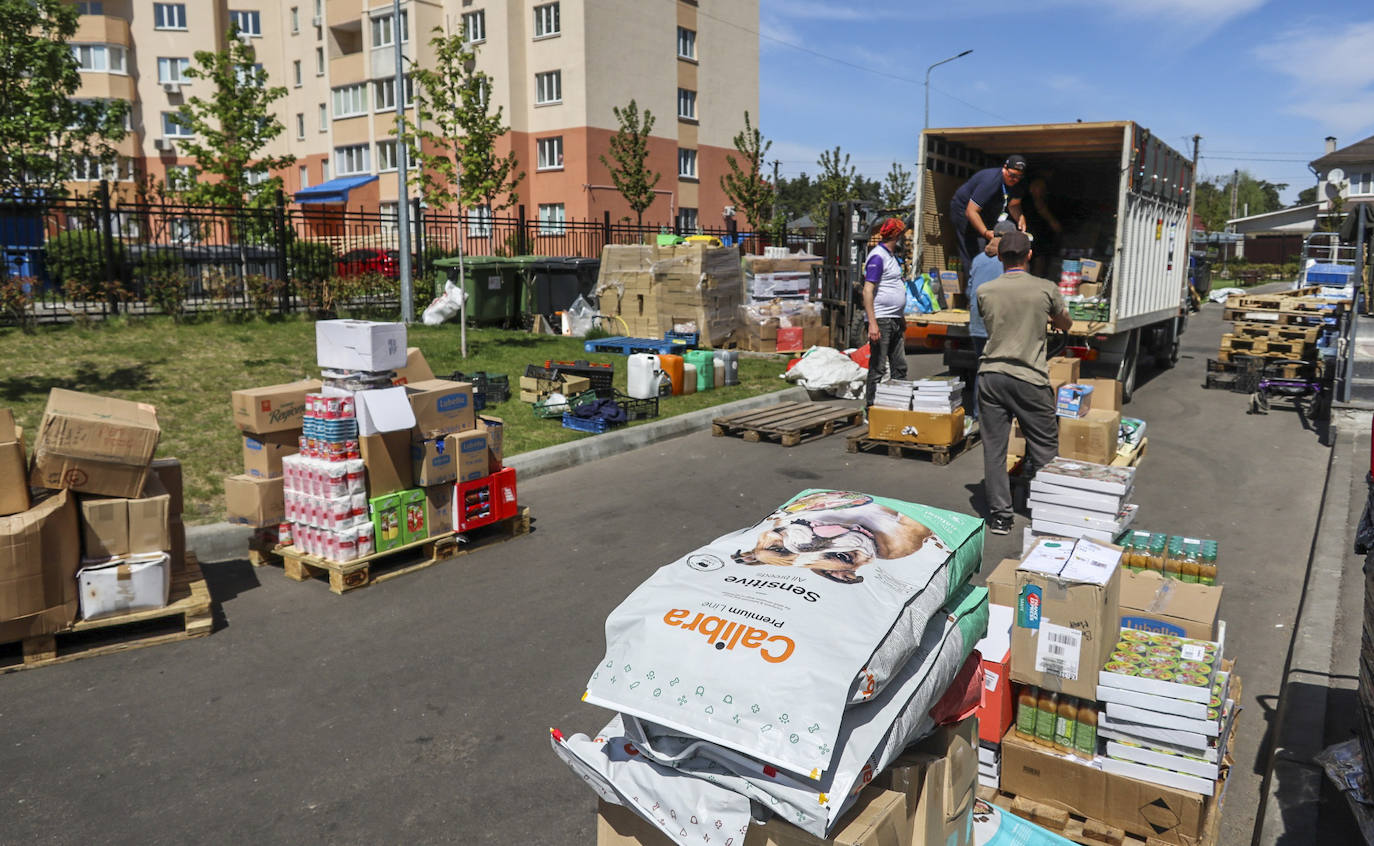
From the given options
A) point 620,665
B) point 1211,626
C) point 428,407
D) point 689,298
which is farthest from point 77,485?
point 689,298

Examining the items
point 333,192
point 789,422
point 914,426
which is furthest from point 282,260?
point 333,192

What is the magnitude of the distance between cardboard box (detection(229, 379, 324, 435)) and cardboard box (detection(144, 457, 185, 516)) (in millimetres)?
492

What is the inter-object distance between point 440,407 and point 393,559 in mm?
1185

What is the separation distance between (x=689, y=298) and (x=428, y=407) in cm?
1072

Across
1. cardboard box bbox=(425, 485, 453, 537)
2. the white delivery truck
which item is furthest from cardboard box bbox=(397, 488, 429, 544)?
the white delivery truck

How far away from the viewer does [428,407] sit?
6637 millimetres

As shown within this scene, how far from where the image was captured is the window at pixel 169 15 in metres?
51.2

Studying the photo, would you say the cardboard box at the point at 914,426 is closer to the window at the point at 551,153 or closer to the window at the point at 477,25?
the window at the point at 551,153

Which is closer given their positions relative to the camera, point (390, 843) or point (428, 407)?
point (390, 843)

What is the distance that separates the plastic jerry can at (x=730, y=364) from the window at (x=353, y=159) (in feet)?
112

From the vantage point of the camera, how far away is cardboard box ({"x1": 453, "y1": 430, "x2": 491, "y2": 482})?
6820 millimetres

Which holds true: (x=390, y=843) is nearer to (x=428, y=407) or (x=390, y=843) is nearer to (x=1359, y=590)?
(x=428, y=407)

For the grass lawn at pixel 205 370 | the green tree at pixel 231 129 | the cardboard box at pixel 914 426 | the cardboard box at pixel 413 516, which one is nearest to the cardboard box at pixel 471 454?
the cardboard box at pixel 413 516

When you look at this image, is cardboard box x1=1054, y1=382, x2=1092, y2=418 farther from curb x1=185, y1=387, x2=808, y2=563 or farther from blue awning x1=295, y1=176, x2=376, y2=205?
blue awning x1=295, y1=176, x2=376, y2=205
